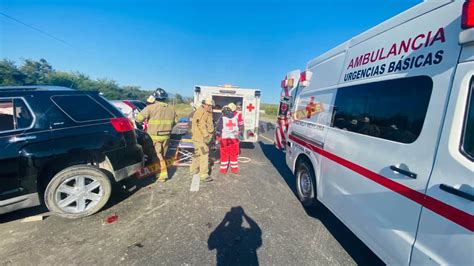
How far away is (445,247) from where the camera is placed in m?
1.37

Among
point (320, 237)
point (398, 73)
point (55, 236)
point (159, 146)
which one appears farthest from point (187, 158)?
point (398, 73)

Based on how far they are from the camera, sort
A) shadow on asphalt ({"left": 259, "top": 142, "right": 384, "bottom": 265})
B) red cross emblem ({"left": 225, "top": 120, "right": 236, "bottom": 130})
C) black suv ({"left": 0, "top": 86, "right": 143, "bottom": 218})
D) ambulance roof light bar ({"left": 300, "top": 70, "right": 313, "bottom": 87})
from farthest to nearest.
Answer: red cross emblem ({"left": 225, "top": 120, "right": 236, "bottom": 130})
ambulance roof light bar ({"left": 300, "top": 70, "right": 313, "bottom": 87})
black suv ({"left": 0, "top": 86, "right": 143, "bottom": 218})
shadow on asphalt ({"left": 259, "top": 142, "right": 384, "bottom": 265})

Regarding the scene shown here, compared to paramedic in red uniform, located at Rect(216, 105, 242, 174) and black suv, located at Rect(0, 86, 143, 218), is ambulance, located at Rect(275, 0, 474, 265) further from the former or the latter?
black suv, located at Rect(0, 86, 143, 218)

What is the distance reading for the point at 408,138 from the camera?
5.82ft

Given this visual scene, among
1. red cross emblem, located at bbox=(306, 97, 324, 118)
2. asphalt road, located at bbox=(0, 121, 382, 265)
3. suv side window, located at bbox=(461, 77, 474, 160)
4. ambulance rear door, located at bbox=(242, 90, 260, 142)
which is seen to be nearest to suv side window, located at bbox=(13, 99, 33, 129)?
asphalt road, located at bbox=(0, 121, 382, 265)

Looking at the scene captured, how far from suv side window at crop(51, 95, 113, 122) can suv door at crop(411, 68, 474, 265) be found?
4.23 m

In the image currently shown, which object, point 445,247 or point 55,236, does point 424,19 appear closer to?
point 445,247

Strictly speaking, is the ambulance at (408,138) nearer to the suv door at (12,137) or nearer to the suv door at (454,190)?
the suv door at (454,190)

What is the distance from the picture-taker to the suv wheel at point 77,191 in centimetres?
300

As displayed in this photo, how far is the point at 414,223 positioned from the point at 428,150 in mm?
593

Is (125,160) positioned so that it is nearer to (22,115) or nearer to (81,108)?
(81,108)

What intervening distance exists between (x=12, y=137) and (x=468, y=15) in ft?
15.5

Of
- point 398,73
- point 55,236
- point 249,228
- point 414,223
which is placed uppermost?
point 398,73

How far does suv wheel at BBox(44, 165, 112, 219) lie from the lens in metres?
3.00
